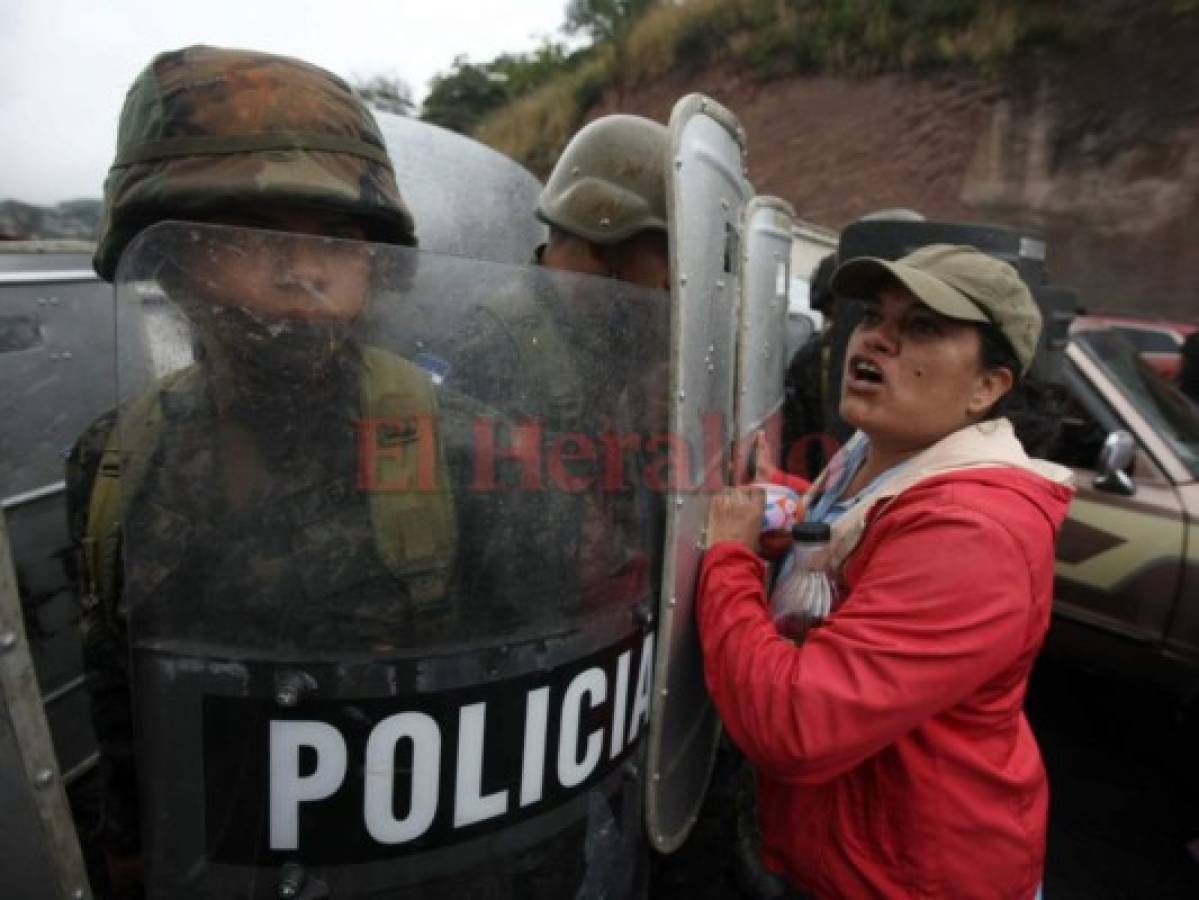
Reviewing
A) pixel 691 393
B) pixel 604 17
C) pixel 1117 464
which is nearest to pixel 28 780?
pixel 691 393

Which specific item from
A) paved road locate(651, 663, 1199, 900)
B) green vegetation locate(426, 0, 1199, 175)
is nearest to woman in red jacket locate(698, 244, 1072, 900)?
paved road locate(651, 663, 1199, 900)

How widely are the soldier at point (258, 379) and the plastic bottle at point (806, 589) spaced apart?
613 millimetres

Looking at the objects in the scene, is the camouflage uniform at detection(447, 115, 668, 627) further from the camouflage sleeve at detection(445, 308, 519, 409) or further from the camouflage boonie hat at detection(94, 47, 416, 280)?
the camouflage boonie hat at detection(94, 47, 416, 280)

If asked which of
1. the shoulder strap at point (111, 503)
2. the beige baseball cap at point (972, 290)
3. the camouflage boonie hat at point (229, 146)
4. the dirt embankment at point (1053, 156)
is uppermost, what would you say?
the dirt embankment at point (1053, 156)

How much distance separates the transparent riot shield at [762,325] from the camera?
2108 mm

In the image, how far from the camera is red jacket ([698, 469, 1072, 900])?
3.73 ft

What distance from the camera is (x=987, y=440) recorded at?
52.4 inches

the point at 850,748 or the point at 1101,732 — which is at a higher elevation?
the point at 850,748

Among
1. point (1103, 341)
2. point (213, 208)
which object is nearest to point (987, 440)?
point (213, 208)

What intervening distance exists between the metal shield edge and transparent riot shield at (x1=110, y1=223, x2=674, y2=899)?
0.10 metres

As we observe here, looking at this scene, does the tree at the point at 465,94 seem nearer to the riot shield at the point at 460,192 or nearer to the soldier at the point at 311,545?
the riot shield at the point at 460,192

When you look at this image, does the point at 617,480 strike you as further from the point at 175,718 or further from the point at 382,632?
the point at 175,718

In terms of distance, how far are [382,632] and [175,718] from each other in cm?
26

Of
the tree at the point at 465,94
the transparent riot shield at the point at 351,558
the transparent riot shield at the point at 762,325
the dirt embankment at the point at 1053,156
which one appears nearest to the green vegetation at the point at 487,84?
the tree at the point at 465,94
